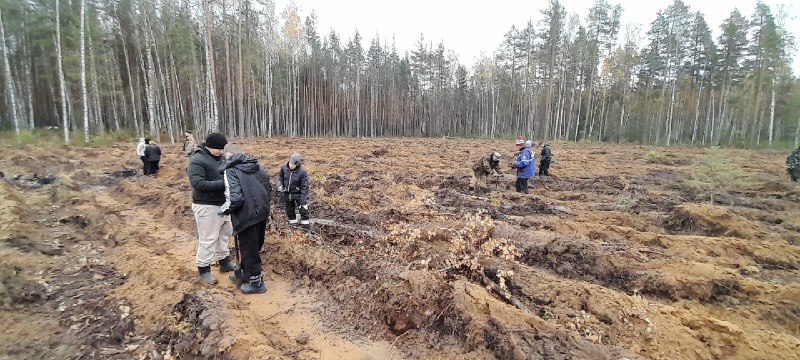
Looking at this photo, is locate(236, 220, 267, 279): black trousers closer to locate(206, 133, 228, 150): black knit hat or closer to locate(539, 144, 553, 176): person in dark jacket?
locate(206, 133, 228, 150): black knit hat

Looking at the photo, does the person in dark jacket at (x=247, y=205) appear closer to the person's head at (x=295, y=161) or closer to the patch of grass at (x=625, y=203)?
the person's head at (x=295, y=161)

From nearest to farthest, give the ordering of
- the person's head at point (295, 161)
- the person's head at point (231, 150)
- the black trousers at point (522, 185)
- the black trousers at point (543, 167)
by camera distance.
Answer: the person's head at point (231, 150), the person's head at point (295, 161), the black trousers at point (522, 185), the black trousers at point (543, 167)

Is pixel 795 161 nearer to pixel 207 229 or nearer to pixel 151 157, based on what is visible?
pixel 207 229

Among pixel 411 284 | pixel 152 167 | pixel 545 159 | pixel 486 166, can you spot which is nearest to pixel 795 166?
pixel 545 159

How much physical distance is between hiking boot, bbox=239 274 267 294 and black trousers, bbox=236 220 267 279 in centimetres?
6

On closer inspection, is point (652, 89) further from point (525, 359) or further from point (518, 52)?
point (525, 359)

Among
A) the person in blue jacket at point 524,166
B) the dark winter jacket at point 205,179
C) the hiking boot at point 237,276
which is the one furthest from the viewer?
the person in blue jacket at point 524,166

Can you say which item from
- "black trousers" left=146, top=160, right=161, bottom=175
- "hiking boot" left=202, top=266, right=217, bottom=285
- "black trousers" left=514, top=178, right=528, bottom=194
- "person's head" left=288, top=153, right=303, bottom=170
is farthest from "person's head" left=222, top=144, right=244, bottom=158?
"black trousers" left=146, top=160, right=161, bottom=175

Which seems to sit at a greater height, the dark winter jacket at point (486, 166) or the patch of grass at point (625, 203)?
the dark winter jacket at point (486, 166)

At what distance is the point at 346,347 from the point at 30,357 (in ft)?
8.90

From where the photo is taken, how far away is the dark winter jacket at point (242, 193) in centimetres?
418

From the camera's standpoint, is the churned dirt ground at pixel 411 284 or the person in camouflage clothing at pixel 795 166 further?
the person in camouflage clothing at pixel 795 166

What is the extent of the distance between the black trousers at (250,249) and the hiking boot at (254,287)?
6 cm

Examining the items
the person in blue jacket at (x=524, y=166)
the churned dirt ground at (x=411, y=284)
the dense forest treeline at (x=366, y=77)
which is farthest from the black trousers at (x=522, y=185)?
the dense forest treeline at (x=366, y=77)
